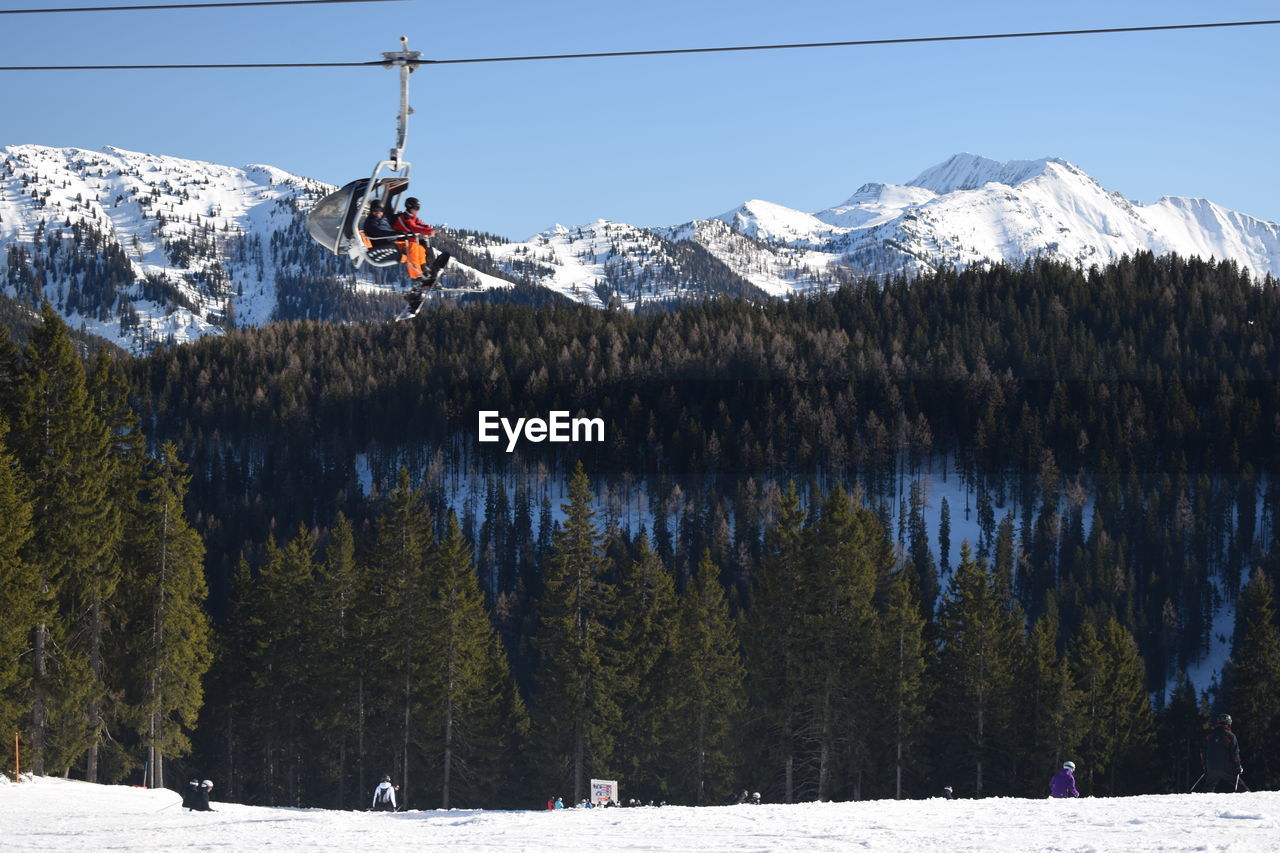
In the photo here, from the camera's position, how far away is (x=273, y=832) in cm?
2292

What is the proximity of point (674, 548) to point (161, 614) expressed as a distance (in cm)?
9082

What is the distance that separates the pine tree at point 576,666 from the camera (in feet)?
178

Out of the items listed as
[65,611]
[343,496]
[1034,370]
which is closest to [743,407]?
[1034,370]

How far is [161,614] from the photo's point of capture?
45.1 meters

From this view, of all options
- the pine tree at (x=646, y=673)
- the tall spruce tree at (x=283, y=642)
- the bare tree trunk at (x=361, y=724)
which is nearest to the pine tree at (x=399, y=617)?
the bare tree trunk at (x=361, y=724)

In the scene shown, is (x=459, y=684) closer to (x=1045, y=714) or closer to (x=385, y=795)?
(x=385, y=795)

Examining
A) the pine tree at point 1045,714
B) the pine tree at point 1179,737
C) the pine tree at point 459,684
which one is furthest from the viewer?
the pine tree at point 1179,737

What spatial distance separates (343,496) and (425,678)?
103 metres

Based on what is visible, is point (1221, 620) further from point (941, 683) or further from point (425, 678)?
point (425, 678)

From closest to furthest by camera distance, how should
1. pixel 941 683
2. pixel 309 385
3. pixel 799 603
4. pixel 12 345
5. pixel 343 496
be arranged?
pixel 12 345 → pixel 799 603 → pixel 941 683 → pixel 343 496 → pixel 309 385

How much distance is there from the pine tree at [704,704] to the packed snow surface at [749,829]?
29186 mm

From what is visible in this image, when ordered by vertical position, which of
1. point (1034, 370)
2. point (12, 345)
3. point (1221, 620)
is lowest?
point (1221, 620)

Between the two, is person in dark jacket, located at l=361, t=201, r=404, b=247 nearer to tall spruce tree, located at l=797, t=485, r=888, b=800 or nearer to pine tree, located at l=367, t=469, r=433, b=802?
tall spruce tree, located at l=797, t=485, r=888, b=800

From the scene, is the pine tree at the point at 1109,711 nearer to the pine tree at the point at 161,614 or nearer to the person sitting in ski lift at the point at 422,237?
the pine tree at the point at 161,614
